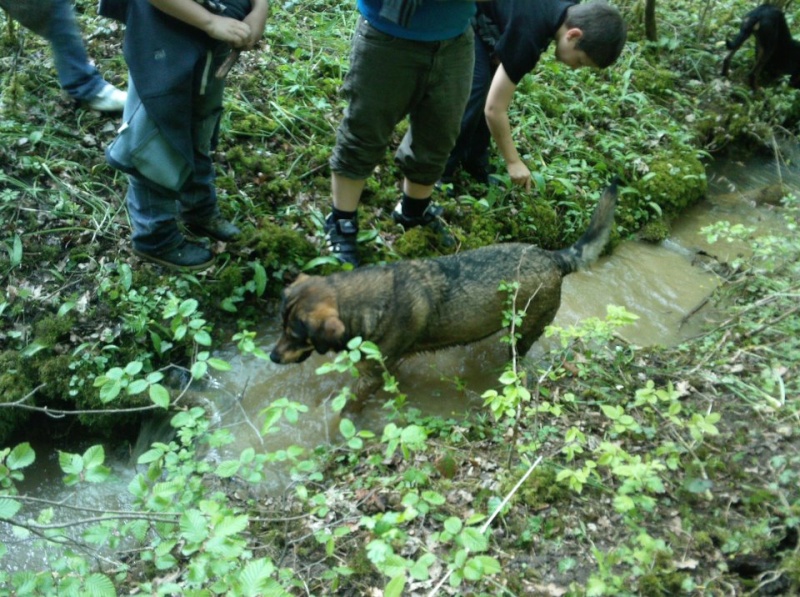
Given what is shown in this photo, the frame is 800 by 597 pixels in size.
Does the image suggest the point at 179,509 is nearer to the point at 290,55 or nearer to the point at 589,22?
the point at 589,22

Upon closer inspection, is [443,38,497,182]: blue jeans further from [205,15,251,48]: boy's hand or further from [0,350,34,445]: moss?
[0,350,34,445]: moss

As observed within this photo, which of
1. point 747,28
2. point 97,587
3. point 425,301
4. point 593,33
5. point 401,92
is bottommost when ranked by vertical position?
point 97,587

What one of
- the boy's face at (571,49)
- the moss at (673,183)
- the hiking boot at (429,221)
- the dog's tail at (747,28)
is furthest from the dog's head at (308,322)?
the dog's tail at (747,28)

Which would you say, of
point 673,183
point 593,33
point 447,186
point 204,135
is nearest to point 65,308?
point 204,135

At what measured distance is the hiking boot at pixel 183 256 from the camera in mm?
5079

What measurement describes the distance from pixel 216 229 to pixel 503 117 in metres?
2.63

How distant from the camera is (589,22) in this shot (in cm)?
478

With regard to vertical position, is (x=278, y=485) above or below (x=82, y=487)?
above

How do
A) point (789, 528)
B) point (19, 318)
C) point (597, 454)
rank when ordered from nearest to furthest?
point (789, 528) < point (597, 454) < point (19, 318)

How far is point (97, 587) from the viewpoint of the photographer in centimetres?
275

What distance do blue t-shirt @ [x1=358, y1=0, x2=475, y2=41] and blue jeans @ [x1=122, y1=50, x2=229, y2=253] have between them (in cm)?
112

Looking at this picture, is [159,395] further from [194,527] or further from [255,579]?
[255,579]

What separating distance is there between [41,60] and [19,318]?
122 inches

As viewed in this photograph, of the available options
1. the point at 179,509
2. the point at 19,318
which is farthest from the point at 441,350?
the point at 19,318
